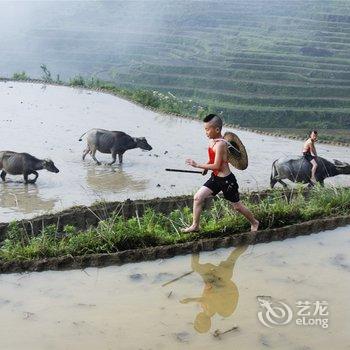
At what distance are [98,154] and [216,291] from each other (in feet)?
31.0

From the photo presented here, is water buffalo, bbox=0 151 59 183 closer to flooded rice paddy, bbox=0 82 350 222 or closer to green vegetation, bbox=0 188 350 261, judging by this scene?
flooded rice paddy, bbox=0 82 350 222

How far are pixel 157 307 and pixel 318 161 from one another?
663 cm

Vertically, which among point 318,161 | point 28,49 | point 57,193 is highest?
point 318,161

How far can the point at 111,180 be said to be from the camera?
11.6 metres

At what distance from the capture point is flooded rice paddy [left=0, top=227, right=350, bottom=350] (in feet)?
14.7

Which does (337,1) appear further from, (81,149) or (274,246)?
(274,246)

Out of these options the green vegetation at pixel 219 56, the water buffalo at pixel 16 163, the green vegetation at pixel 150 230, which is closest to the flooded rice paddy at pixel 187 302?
the green vegetation at pixel 150 230

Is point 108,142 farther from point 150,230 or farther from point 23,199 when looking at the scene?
point 150,230

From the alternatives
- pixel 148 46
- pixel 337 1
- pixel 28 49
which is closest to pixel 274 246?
pixel 148 46

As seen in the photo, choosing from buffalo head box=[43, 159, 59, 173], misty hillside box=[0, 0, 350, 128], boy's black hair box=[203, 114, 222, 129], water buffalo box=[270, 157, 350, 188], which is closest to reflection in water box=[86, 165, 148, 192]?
buffalo head box=[43, 159, 59, 173]

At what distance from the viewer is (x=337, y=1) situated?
172 ft

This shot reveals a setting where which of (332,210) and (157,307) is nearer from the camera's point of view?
(157,307)

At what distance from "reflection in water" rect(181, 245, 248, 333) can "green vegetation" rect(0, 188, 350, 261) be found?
57cm

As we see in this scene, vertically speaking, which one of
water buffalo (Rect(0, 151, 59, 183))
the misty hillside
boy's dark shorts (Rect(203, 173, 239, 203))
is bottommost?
the misty hillside
